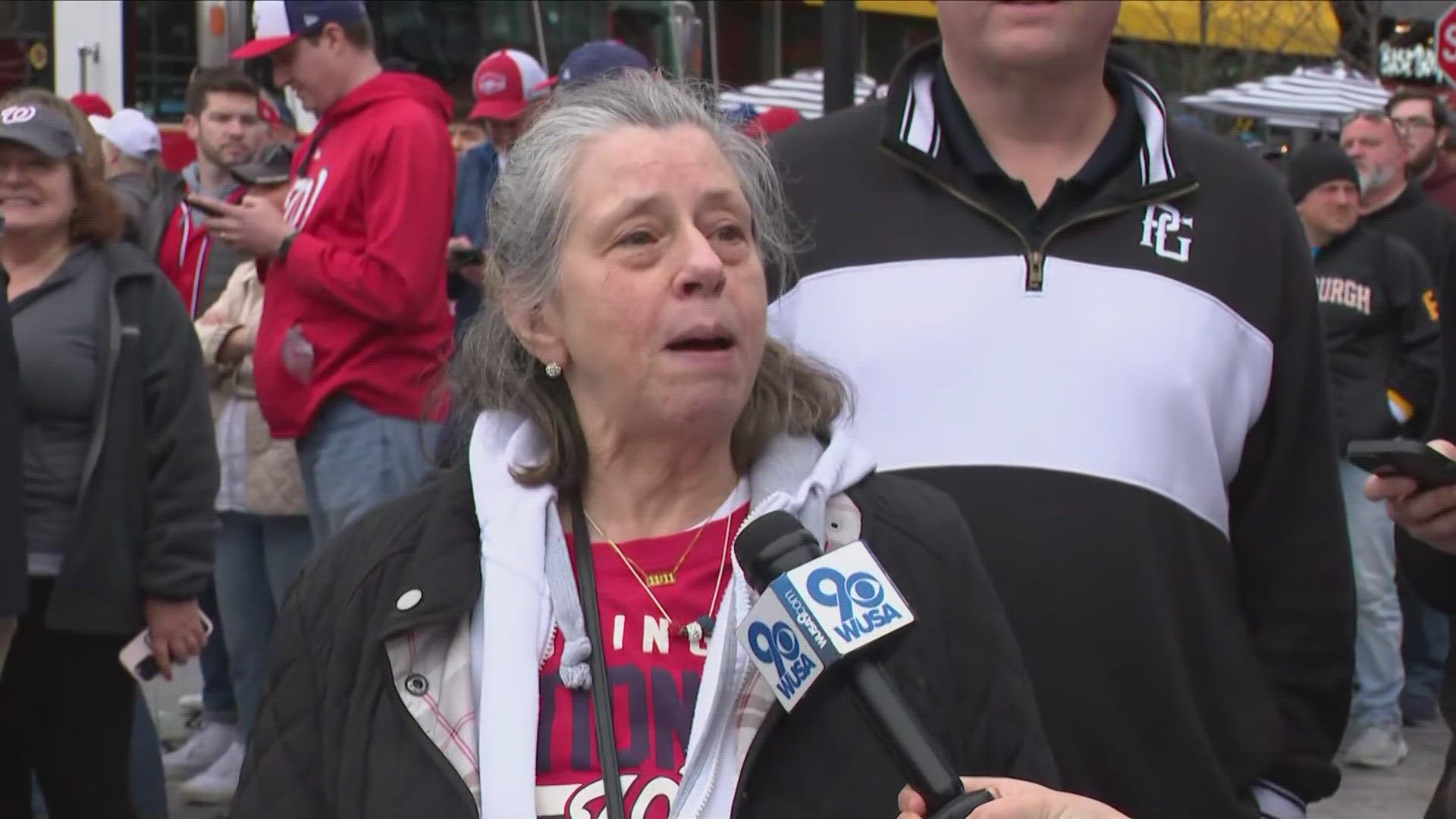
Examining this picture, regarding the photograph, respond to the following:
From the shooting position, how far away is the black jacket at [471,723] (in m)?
2.21

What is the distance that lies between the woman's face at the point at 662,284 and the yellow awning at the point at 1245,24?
78.8 feet

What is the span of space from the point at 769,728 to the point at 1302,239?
124 centimetres

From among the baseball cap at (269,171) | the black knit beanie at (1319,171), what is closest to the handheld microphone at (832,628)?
the baseball cap at (269,171)

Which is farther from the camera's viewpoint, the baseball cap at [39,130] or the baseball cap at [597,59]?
the baseball cap at [597,59]

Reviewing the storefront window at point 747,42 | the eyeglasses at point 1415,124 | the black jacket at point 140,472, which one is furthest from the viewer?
the storefront window at point 747,42

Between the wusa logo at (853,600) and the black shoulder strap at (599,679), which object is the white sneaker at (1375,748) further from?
the wusa logo at (853,600)

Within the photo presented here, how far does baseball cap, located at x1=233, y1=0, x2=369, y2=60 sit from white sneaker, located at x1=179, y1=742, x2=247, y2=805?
2.29 m

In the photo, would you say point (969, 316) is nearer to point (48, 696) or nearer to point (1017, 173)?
point (1017, 173)

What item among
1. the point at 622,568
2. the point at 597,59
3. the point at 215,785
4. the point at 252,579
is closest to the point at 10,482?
the point at 252,579

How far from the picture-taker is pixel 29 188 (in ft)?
16.7

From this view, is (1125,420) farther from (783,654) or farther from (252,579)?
(252,579)

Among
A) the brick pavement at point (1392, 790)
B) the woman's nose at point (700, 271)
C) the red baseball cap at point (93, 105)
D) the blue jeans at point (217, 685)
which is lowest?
the brick pavement at point (1392, 790)

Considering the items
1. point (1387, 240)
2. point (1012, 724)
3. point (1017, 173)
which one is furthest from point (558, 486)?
point (1387, 240)

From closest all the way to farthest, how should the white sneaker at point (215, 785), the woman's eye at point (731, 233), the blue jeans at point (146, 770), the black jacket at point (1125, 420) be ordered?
the woman's eye at point (731, 233) < the black jacket at point (1125, 420) < the blue jeans at point (146, 770) < the white sneaker at point (215, 785)
